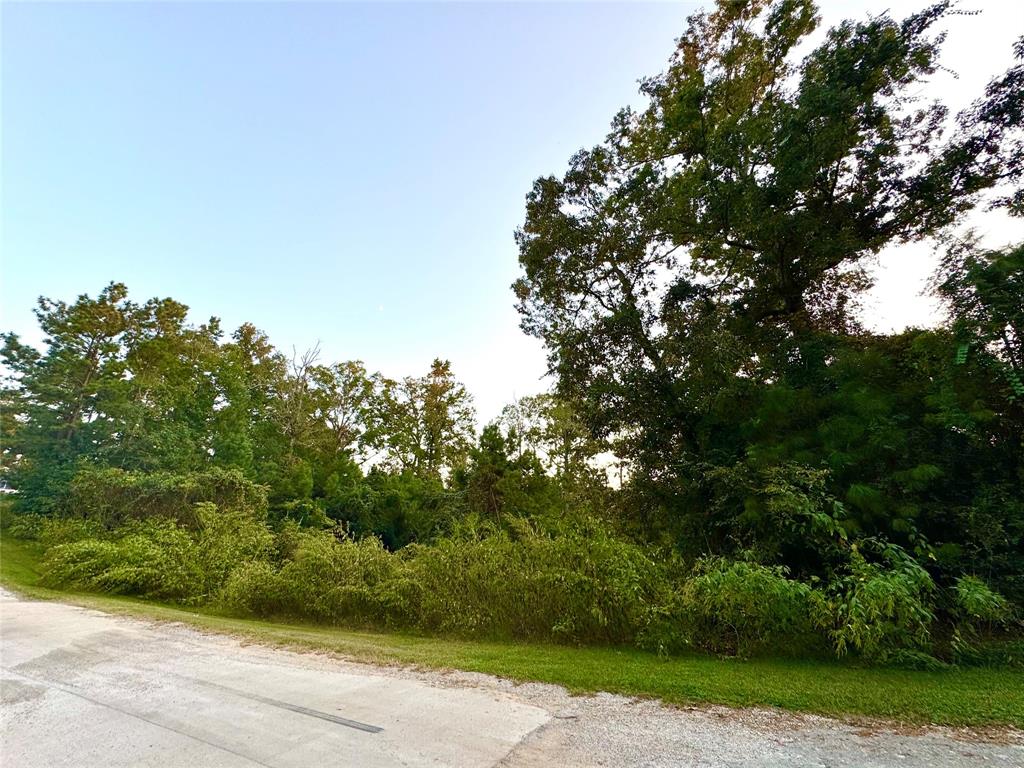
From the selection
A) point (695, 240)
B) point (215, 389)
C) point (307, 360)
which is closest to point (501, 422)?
point (307, 360)

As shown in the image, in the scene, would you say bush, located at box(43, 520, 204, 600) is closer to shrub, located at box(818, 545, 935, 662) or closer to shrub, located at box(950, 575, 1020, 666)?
shrub, located at box(818, 545, 935, 662)

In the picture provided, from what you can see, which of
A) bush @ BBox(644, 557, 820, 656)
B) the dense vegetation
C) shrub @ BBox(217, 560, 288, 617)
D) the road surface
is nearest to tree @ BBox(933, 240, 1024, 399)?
the dense vegetation

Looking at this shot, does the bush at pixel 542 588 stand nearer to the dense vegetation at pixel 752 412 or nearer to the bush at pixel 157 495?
the dense vegetation at pixel 752 412

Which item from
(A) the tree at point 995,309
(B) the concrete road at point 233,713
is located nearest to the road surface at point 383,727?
(B) the concrete road at point 233,713

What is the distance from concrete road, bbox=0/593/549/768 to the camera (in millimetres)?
2592

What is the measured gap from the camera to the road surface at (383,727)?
8.16 ft

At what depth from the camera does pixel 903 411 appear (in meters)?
5.86

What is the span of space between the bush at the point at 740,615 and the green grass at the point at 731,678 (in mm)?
237

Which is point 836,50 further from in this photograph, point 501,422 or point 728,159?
point 501,422

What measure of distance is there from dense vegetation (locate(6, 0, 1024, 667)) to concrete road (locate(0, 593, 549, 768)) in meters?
2.13

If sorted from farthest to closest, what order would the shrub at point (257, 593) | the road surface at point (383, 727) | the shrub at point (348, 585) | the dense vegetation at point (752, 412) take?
the shrub at point (257, 593) → the shrub at point (348, 585) → the dense vegetation at point (752, 412) → the road surface at point (383, 727)

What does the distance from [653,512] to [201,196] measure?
13.3 m

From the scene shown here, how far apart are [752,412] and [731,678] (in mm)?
4545

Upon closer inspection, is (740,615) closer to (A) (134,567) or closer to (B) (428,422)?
(A) (134,567)
